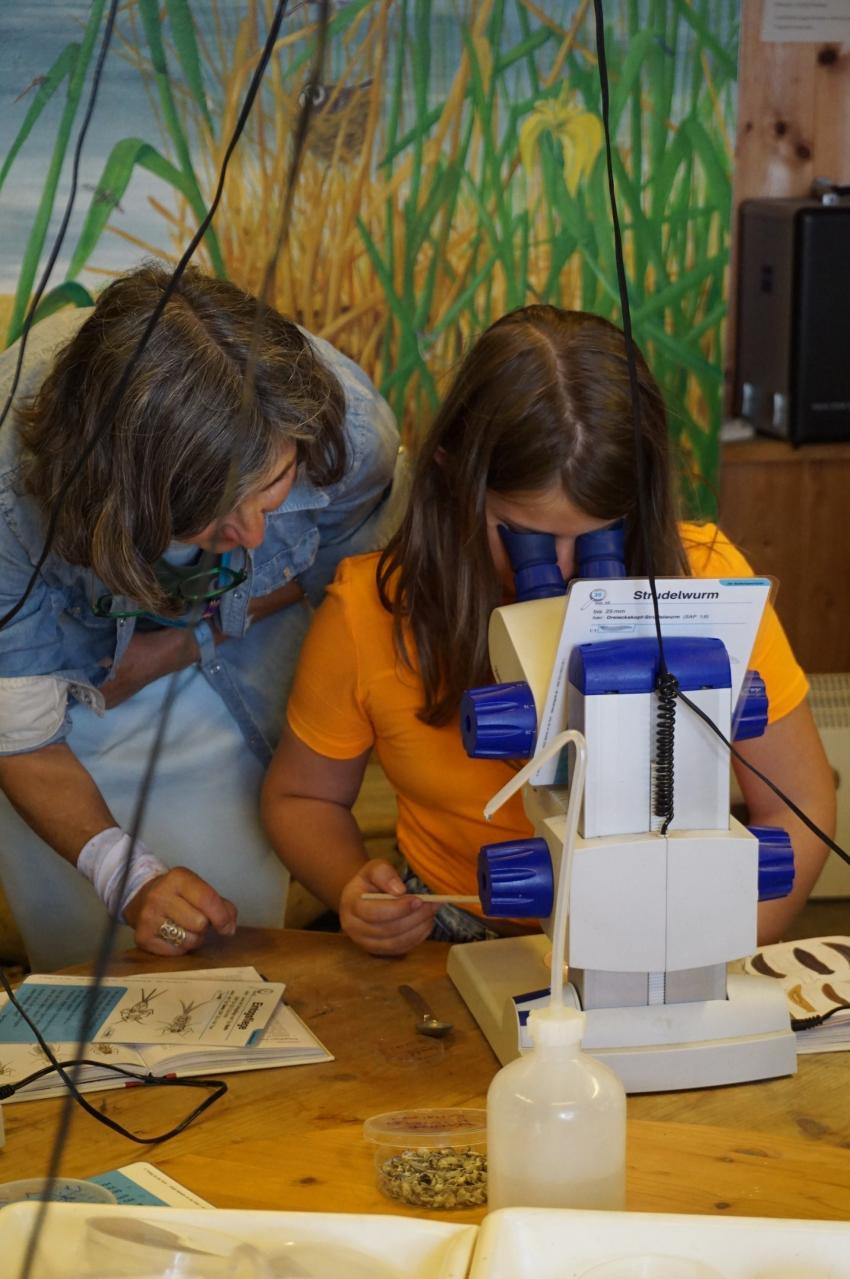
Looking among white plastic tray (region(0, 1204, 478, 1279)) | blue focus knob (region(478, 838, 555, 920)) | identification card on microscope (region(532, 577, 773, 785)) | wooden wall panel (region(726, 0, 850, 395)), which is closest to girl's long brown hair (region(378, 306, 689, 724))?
identification card on microscope (region(532, 577, 773, 785))

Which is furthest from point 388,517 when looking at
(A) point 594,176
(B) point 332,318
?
(A) point 594,176

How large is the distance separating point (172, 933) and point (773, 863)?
628 millimetres

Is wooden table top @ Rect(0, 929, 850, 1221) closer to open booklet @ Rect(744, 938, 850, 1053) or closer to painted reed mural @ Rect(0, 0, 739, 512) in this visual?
open booklet @ Rect(744, 938, 850, 1053)

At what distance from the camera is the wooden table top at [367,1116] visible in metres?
1.00

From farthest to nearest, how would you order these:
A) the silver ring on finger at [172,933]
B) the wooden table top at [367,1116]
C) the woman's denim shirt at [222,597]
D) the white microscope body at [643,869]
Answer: the woman's denim shirt at [222,597] < the silver ring on finger at [172,933] < the white microscope body at [643,869] < the wooden table top at [367,1116]


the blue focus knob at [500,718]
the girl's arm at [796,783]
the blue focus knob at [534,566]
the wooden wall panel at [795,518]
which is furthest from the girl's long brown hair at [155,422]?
the wooden wall panel at [795,518]

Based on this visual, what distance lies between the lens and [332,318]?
316cm

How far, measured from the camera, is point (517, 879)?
1.14 meters

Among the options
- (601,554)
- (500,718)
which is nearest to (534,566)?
(601,554)

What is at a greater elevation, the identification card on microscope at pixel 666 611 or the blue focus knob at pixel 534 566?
the identification card on microscope at pixel 666 611

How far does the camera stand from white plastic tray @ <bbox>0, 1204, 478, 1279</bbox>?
0.75 meters

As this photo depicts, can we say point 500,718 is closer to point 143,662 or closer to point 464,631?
point 464,631

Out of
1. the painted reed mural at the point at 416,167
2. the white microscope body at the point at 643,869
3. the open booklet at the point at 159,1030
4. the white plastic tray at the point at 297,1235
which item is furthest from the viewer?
the painted reed mural at the point at 416,167

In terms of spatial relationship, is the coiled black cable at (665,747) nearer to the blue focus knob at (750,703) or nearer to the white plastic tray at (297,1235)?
the blue focus knob at (750,703)
